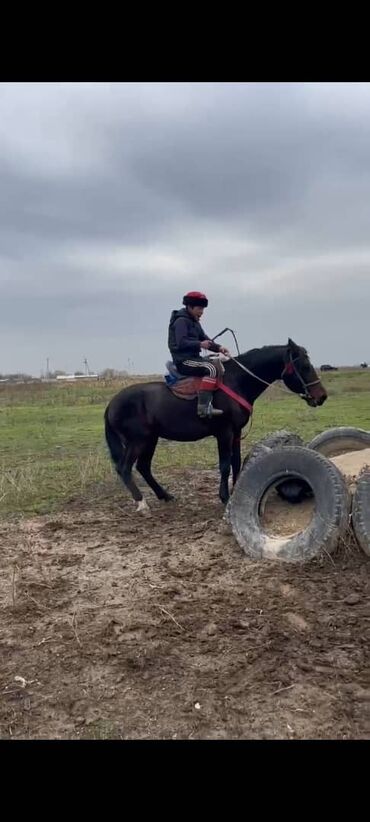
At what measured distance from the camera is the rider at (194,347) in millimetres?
6902

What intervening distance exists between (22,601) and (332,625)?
2437mm

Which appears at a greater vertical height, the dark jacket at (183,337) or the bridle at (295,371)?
the dark jacket at (183,337)

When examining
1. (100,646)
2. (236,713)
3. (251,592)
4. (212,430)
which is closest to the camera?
(236,713)

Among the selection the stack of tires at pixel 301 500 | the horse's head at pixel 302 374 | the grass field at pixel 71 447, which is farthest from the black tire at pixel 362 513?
the grass field at pixel 71 447

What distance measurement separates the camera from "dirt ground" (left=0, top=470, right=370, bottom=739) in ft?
9.45

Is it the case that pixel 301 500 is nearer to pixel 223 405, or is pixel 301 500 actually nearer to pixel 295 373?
pixel 223 405

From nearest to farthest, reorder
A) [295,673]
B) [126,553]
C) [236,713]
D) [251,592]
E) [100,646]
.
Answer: [236,713] < [295,673] < [100,646] < [251,592] < [126,553]

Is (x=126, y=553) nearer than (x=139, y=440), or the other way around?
(x=126, y=553)

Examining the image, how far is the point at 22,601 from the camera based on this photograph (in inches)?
178

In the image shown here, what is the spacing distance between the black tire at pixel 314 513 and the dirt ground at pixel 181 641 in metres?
0.15

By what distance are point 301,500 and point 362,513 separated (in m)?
1.10

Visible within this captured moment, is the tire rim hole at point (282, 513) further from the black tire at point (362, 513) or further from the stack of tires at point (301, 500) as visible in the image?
the black tire at point (362, 513)
